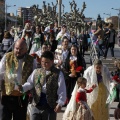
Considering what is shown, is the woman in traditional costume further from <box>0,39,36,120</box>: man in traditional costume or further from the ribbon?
<box>0,39,36,120</box>: man in traditional costume

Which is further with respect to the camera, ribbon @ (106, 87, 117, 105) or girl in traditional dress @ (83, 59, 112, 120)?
girl in traditional dress @ (83, 59, 112, 120)

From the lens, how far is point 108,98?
9.27m

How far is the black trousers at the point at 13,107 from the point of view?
259 inches

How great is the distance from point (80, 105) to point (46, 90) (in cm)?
269

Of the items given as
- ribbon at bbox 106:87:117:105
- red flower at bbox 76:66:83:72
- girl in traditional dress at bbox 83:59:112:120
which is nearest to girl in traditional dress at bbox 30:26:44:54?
red flower at bbox 76:66:83:72

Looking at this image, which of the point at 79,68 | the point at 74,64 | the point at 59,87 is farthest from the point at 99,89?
the point at 59,87

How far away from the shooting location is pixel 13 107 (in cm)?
661

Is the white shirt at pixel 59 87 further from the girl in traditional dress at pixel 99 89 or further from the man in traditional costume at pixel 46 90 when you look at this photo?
the girl in traditional dress at pixel 99 89

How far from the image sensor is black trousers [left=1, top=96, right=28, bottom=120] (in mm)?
6566

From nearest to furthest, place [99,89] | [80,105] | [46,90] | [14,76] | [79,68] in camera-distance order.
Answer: [46,90]
[14,76]
[80,105]
[99,89]
[79,68]

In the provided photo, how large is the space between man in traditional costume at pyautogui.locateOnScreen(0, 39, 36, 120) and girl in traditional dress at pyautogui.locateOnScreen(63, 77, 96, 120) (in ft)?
7.14

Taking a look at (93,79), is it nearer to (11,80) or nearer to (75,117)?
(75,117)

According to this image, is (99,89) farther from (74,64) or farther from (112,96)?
(74,64)

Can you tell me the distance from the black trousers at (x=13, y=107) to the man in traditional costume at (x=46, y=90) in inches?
16.3
